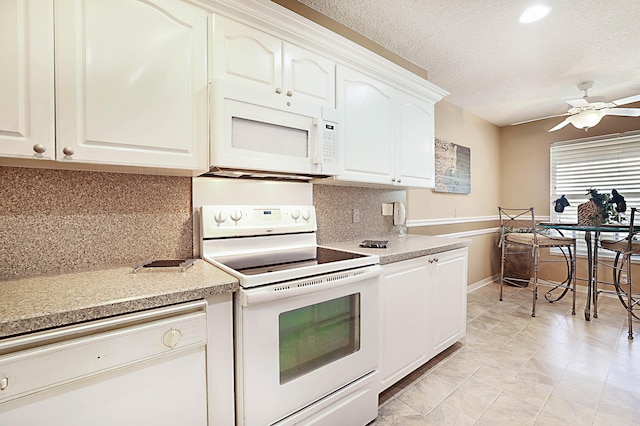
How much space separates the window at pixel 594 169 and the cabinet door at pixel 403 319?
356 cm

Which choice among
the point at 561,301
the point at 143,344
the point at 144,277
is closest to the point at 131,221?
the point at 144,277

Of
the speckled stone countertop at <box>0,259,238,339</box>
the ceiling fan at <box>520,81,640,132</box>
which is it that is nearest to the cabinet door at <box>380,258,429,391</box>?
the speckled stone countertop at <box>0,259,238,339</box>

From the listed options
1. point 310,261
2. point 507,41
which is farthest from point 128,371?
point 507,41

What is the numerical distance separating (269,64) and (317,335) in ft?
4.63

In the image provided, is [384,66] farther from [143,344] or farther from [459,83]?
[143,344]

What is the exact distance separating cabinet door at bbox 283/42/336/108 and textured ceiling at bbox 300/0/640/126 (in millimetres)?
534

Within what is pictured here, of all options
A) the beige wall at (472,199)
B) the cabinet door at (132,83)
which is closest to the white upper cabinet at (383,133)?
the beige wall at (472,199)

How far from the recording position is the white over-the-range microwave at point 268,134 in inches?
55.6

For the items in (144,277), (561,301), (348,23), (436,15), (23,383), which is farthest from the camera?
(561,301)

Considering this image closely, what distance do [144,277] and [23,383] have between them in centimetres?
44

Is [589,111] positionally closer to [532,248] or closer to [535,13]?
[535,13]

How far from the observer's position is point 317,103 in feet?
5.94

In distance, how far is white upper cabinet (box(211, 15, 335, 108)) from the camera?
57.3 inches

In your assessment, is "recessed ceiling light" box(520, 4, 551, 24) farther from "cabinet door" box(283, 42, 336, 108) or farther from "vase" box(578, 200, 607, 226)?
"vase" box(578, 200, 607, 226)
